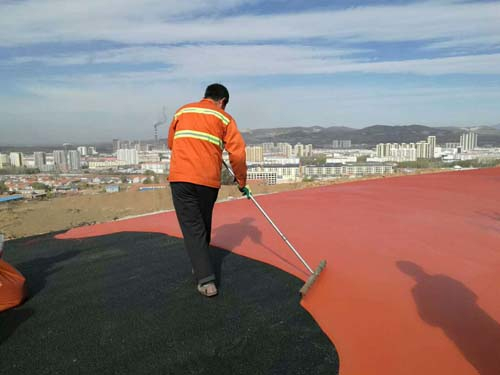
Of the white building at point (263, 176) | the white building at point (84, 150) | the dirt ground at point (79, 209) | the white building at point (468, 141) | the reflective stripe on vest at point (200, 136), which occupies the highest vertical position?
the reflective stripe on vest at point (200, 136)

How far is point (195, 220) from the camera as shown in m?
2.73

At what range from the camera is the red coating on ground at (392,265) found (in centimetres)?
201

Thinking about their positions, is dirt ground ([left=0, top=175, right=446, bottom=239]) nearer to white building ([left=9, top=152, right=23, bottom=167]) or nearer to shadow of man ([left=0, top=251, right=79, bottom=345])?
shadow of man ([left=0, top=251, right=79, bottom=345])

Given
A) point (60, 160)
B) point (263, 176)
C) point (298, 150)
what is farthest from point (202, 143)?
point (298, 150)

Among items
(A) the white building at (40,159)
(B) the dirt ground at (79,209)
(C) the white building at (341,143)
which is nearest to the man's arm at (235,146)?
(B) the dirt ground at (79,209)

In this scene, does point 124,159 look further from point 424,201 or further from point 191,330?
point 191,330

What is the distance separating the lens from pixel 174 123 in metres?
2.76

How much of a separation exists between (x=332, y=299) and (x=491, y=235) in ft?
7.86

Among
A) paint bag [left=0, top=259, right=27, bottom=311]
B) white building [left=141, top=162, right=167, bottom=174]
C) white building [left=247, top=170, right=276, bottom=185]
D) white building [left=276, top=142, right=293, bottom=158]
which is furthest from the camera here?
white building [left=276, top=142, right=293, bottom=158]

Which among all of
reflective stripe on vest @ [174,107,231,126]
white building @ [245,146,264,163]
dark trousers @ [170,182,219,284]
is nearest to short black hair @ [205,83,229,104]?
reflective stripe on vest @ [174,107,231,126]

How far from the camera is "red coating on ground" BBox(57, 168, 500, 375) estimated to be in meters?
2.01

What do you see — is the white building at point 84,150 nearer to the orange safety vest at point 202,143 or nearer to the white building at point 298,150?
the white building at point 298,150

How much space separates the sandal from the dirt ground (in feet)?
23.7

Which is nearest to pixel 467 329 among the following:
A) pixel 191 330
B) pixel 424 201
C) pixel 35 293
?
pixel 191 330
